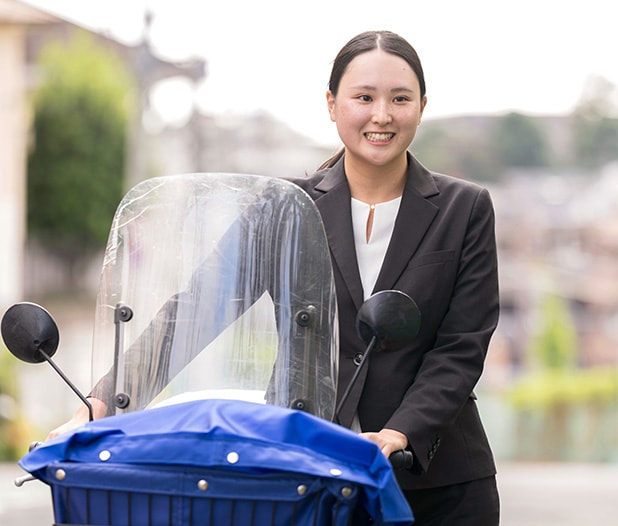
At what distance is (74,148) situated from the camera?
29859 millimetres

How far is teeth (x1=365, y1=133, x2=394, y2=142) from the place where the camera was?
3166 mm

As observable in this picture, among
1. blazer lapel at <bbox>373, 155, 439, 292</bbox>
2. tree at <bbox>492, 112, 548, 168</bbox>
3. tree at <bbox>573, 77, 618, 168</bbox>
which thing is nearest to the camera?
blazer lapel at <bbox>373, 155, 439, 292</bbox>

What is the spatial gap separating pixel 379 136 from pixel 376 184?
0.20 m

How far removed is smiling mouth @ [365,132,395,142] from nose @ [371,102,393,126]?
0.05m

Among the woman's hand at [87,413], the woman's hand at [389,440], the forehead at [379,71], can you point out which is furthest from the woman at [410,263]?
the woman's hand at [87,413]

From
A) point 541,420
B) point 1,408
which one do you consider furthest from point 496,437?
point 1,408

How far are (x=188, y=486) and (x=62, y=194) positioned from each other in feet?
90.8

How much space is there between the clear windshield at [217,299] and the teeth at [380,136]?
1.05ft

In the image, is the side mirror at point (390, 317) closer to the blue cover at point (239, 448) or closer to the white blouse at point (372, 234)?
the blue cover at point (239, 448)

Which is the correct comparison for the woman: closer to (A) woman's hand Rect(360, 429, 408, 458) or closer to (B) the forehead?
(B) the forehead

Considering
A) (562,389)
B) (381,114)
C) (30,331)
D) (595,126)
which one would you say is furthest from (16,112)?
(30,331)

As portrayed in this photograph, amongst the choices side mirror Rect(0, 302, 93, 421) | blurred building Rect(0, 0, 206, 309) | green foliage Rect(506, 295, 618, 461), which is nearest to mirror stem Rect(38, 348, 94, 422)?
side mirror Rect(0, 302, 93, 421)

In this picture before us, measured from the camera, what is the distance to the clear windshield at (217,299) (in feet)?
9.07

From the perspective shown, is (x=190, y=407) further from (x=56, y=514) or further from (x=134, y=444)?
(x=56, y=514)
